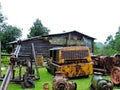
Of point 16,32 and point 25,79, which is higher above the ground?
point 16,32

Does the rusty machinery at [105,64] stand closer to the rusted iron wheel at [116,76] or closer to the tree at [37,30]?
the rusted iron wheel at [116,76]

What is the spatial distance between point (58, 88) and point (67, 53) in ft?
18.8

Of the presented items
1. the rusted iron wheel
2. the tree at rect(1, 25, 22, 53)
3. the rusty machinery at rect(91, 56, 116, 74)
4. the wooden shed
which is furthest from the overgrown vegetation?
the rusted iron wheel

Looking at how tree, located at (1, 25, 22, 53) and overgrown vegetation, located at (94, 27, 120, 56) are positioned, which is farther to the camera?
tree, located at (1, 25, 22, 53)

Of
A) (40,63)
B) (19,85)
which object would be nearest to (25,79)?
(19,85)

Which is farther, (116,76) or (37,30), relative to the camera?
(37,30)

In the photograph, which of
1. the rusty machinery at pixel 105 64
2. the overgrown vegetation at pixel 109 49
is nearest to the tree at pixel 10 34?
the overgrown vegetation at pixel 109 49

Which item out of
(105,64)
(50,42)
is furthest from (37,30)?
(105,64)

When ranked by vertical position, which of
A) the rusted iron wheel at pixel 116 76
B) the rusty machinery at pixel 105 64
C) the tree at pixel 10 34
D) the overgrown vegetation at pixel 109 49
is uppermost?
the tree at pixel 10 34

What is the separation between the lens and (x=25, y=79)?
9172 mm

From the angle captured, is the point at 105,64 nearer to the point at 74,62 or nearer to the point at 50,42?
the point at 74,62

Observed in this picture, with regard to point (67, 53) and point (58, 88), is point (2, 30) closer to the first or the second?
point (67, 53)

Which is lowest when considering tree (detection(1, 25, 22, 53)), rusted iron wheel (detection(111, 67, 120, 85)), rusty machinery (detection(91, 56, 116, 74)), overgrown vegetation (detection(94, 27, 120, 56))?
rusted iron wheel (detection(111, 67, 120, 85))

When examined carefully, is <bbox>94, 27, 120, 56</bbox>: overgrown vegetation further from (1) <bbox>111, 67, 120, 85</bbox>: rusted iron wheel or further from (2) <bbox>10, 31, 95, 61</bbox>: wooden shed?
(1) <bbox>111, 67, 120, 85</bbox>: rusted iron wheel
